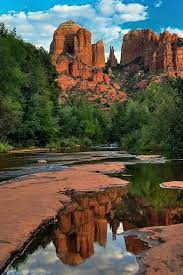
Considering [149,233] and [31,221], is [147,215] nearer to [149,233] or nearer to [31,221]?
[149,233]

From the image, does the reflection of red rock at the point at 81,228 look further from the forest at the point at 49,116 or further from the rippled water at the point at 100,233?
the forest at the point at 49,116

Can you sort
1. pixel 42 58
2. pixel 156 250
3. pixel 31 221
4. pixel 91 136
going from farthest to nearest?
1. pixel 91 136
2. pixel 42 58
3. pixel 31 221
4. pixel 156 250

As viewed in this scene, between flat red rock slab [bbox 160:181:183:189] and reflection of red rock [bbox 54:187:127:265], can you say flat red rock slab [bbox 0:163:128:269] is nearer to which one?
reflection of red rock [bbox 54:187:127:265]

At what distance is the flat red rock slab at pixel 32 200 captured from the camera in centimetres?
1023

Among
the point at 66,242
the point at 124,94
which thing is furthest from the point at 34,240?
the point at 124,94

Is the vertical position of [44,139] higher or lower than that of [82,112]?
lower

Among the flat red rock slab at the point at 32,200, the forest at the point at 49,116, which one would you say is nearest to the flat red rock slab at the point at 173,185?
the flat red rock slab at the point at 32,200

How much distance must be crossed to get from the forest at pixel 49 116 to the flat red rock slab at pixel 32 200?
2825 cm

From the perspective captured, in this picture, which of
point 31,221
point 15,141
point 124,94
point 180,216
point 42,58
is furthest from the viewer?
point 124,94

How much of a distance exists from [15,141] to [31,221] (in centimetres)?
5410

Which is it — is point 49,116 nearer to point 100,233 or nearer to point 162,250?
point 100,233

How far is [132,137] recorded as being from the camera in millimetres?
73062

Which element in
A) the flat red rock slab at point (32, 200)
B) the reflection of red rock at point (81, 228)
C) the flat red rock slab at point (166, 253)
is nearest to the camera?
the flat red rock slab at point (166, 253)

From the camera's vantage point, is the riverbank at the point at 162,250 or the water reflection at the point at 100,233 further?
the water reflection at the point at 100,233
